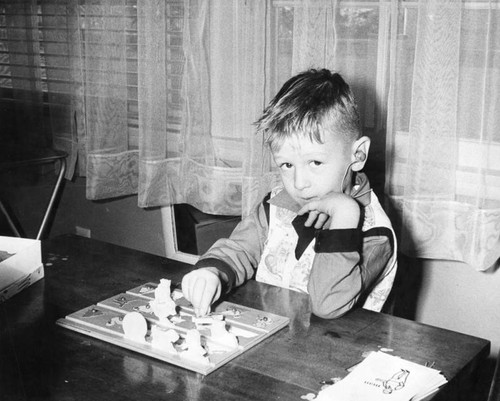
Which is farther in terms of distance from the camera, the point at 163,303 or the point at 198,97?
the point at 198,97

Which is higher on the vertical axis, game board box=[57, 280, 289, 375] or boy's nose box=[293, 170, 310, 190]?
boy's nose box=[293, 170, 310, 190]

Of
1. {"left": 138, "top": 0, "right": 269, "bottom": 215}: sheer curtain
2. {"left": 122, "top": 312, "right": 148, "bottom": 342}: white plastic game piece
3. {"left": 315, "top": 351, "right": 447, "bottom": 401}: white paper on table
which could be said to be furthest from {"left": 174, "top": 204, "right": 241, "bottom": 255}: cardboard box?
{"left": 315, "top": 351, "right": 447, "bottom": 401}: white paper on table

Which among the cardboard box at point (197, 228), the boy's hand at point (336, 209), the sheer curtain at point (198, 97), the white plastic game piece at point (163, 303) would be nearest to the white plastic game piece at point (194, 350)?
the white plastic game piece at point (163, 303)

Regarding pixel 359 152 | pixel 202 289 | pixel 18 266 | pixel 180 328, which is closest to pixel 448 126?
pixel 359 152

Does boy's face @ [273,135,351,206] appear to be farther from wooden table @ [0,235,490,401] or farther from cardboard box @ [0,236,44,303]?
cardboard box @ [0,236,44,303]

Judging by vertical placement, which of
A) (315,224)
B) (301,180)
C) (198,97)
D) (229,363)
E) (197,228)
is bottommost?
(197,228)

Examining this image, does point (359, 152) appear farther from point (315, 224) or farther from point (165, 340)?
point (165, 340)

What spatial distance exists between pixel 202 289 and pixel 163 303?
0.08 meters

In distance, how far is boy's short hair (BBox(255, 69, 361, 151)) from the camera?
1489mm

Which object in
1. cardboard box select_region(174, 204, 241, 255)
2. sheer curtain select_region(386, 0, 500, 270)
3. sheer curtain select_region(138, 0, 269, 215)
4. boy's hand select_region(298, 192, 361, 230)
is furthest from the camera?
cardboard box select_region(174, 204, 241, 255)

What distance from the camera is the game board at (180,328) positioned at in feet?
3.77

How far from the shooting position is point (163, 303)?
1338mm

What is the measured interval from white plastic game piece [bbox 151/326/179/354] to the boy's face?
0.47 metres

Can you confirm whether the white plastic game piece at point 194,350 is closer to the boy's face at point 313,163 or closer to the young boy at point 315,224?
the young boy at point 315,224
